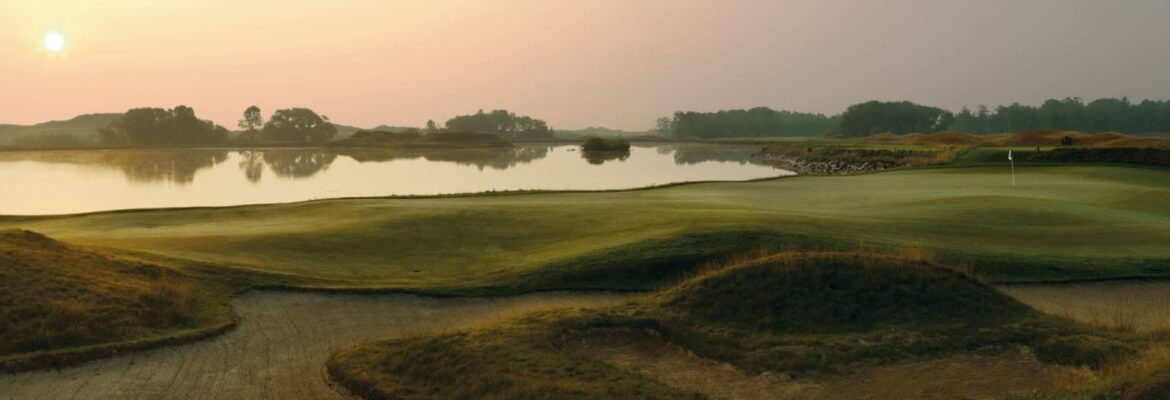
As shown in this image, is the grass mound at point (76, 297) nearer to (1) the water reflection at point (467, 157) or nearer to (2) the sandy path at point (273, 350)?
(2) the sandy path at point (273, 350)

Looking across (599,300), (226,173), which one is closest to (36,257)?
(599,300)

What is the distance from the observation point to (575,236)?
26.0 meters

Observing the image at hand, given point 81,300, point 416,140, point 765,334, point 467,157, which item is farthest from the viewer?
point 416,140

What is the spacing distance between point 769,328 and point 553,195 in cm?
2968

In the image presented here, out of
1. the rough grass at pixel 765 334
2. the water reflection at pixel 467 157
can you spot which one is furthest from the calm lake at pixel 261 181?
the rough grass at pixel 765 334

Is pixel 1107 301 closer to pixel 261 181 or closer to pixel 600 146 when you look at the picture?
pixel 261 181

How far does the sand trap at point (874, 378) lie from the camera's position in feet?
35.6

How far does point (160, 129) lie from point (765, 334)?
174760 millimetres

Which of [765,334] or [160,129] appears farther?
[160,129]

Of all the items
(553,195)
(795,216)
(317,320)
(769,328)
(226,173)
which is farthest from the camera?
(226,173)

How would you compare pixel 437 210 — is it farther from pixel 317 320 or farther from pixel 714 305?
pixel 714 305

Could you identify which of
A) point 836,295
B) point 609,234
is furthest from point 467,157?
point 836,295

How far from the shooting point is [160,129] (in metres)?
161

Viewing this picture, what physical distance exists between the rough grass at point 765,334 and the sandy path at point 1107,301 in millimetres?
2505
